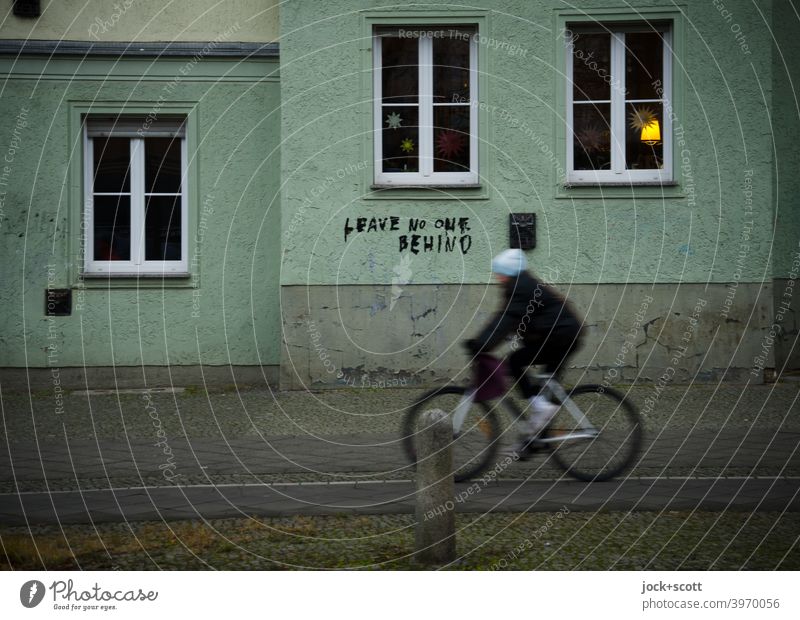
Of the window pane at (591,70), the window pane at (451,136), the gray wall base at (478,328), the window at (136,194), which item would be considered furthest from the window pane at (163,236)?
the window pane at (591,70)

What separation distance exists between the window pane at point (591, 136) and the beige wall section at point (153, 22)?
155 inches

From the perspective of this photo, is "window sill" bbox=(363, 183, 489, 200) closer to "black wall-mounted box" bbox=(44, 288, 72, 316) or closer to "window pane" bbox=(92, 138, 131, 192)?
"window pane" bbox=(92, 138, 131, 192)

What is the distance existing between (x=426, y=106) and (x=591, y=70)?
2.01 meters

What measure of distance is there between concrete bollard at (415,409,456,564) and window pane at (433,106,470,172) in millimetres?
8067

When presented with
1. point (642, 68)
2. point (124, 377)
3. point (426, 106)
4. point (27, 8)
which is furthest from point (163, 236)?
point (642, 68)

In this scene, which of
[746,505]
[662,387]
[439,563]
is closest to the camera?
[439,563]

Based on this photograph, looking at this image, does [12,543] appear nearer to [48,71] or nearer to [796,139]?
[48,71]

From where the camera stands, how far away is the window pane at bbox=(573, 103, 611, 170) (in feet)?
43.9

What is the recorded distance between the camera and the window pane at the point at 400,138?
13445 millimetres

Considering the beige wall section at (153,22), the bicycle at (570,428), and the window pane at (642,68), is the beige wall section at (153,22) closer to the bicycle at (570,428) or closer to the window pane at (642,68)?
the window pane at (642,68)

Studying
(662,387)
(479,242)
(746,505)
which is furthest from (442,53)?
(746,505)

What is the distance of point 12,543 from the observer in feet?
19.5

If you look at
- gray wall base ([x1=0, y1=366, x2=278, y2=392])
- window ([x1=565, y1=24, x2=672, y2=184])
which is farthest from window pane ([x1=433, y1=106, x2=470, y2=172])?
gray wall base ([x1=0, y1=366, x2=278, y2=392])

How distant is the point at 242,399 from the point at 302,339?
102 centimetres
